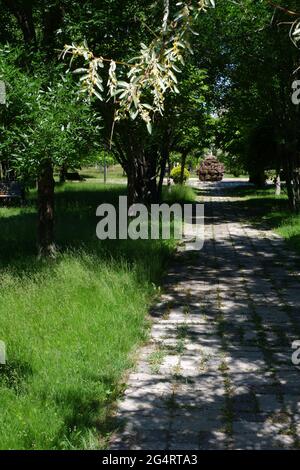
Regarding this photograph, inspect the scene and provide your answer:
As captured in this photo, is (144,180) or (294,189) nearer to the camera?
(294,189)

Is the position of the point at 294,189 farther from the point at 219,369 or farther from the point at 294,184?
the point at 219,369

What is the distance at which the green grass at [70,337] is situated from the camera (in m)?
4.21

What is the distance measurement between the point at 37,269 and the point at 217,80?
43.3 feet

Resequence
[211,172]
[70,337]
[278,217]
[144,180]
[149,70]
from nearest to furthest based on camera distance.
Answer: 1. [149,70]
2. [70,337]
3. [278,217]
4. [144,180]
5. [211,172]

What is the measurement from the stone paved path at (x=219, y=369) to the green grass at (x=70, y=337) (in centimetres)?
22

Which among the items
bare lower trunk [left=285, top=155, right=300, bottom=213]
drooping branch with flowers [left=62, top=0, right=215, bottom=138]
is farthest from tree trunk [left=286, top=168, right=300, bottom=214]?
drooping branch with flowers [left=62, top=0, right=215, bottom=138]

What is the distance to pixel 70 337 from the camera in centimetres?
600

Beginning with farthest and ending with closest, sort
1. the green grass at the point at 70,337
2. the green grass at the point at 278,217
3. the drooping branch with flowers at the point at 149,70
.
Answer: the green grass at the point at 278,217 < the green grass at the point at 70,337 < the drooping branch with flowers at the point at 149,70

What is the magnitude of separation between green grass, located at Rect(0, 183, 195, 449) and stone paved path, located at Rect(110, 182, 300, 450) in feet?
0.73

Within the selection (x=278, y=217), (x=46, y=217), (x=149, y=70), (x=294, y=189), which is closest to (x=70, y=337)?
(x=149, y=70)

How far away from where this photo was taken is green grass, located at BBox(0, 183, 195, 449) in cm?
421

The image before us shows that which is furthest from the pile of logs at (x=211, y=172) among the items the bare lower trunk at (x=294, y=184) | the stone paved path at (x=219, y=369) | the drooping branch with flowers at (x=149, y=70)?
the drooping branch with flowers at (x=149, y=70)

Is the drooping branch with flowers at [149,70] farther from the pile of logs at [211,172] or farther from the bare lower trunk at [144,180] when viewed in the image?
the pile of logs at [211,172]

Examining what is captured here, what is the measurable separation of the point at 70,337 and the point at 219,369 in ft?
5.43
